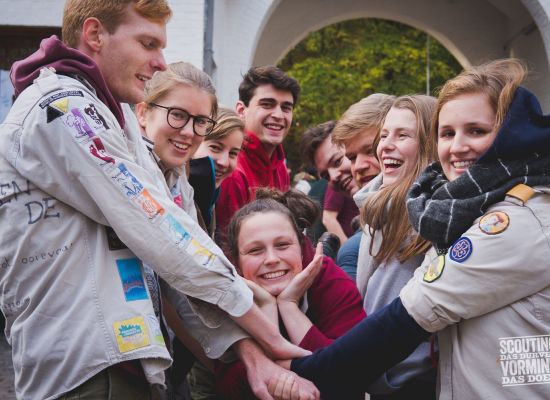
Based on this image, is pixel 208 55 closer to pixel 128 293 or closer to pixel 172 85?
pixel 172 85

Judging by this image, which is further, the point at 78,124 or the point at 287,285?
the point at 287,285

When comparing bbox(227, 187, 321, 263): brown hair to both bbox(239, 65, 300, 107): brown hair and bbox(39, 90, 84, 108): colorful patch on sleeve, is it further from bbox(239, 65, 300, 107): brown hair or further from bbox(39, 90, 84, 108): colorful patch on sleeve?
bbox(239, 65, 300, 107): brown hair

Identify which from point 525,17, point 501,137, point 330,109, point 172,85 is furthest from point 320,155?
point 330,109

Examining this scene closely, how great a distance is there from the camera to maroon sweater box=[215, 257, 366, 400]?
2.42m

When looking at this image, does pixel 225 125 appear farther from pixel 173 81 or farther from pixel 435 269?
pixel 435 269

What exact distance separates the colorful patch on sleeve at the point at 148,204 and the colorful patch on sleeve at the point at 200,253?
13cm

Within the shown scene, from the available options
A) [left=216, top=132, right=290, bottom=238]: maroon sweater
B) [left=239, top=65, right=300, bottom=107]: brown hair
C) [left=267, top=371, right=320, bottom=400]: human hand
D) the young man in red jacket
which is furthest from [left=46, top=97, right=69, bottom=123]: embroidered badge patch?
[left=239, top=65, right=300, bottom=107]: brown hair

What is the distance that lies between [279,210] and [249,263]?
0.26 meters

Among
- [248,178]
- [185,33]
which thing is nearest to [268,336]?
[248,178]

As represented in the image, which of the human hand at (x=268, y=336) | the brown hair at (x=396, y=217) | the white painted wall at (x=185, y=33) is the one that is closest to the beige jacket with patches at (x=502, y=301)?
the brown hair at (x=396, y=217)

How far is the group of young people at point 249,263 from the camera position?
1907mm

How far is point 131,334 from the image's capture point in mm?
1903

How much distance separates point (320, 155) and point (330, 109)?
14178mm

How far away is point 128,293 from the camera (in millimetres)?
1944
